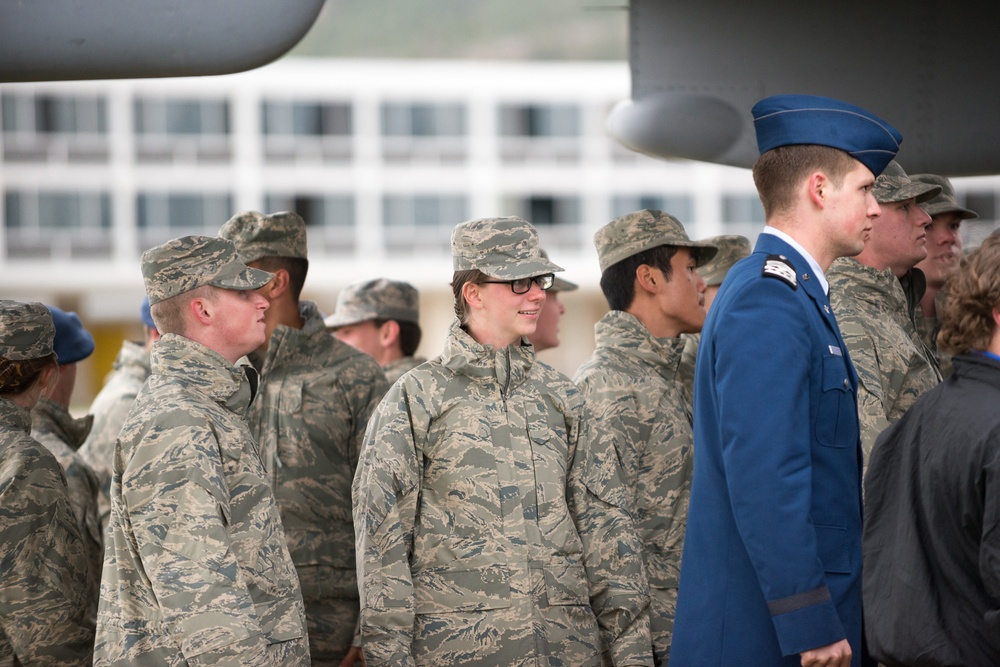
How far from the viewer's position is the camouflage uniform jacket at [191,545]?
10.4 feet

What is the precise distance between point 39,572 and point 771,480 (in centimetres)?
230

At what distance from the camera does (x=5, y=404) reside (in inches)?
164

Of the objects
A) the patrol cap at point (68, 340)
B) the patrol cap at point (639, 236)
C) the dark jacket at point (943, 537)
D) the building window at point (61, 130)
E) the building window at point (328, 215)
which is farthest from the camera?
the building window at point (328, 215)

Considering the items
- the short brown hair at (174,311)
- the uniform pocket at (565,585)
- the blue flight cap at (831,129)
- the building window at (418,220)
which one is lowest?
the uniform pocket at (565,585)

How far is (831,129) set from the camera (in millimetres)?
3119

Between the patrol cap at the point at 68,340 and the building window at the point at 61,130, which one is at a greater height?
the building window at the point at 61,130

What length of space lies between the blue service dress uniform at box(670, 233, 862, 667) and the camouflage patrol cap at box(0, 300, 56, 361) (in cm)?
228

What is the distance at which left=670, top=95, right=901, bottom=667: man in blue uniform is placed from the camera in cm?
280

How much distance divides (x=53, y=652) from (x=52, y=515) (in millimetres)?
411

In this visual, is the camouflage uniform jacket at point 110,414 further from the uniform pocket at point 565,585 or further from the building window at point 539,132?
the building window at point 539,132

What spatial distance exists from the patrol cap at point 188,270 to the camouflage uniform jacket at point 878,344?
1903 millimetres

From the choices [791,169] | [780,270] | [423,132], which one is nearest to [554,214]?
[423,132]

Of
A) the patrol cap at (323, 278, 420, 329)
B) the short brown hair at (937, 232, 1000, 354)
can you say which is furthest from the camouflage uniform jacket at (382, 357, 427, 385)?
the short brown hair at (937, 232, 1000, 354)

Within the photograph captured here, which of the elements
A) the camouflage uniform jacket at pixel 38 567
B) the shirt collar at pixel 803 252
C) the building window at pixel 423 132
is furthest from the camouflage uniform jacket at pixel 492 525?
the building window at pixel 423 132
